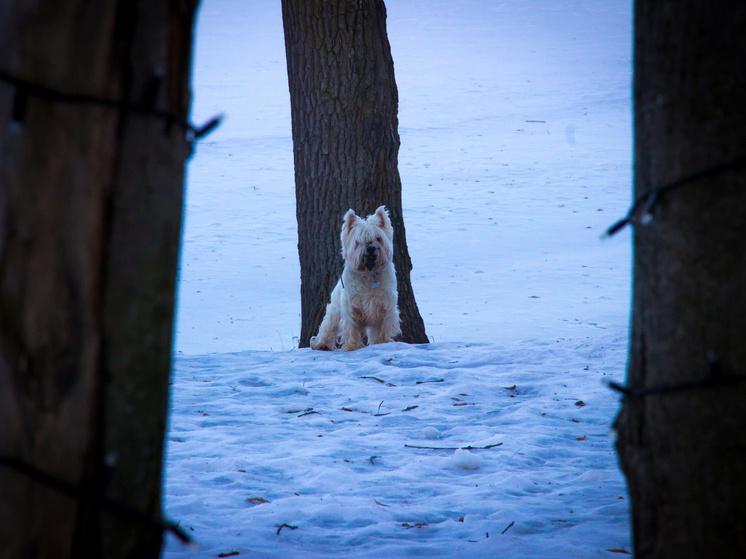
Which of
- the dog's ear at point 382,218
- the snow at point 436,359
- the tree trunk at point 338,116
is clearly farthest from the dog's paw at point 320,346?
the dog's ear at point 382,218

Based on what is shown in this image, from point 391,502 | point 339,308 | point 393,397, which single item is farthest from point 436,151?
point 391,502

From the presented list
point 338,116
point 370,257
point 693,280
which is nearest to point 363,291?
point 370,257

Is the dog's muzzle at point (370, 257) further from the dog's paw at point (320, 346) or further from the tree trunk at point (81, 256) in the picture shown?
the tree trunk at point (81, 256)

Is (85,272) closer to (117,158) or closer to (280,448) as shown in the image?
(117,158)

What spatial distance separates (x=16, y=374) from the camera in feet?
4.61

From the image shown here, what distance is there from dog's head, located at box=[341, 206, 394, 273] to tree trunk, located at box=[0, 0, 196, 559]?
5475mm

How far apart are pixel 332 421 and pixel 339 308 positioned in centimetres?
286

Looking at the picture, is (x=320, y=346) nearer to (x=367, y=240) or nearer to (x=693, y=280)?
(x=367, y=240)

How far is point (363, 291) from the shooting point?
7.46m

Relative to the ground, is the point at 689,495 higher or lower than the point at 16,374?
lower

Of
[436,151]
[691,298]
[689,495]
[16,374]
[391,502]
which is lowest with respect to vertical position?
[391,502]

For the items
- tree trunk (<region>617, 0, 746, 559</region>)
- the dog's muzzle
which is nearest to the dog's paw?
the dog's muzzle

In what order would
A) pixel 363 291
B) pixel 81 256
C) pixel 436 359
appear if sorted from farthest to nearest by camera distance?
pixel 363 291, pixel 436 359, pixel 81 256

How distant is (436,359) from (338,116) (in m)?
2.70
